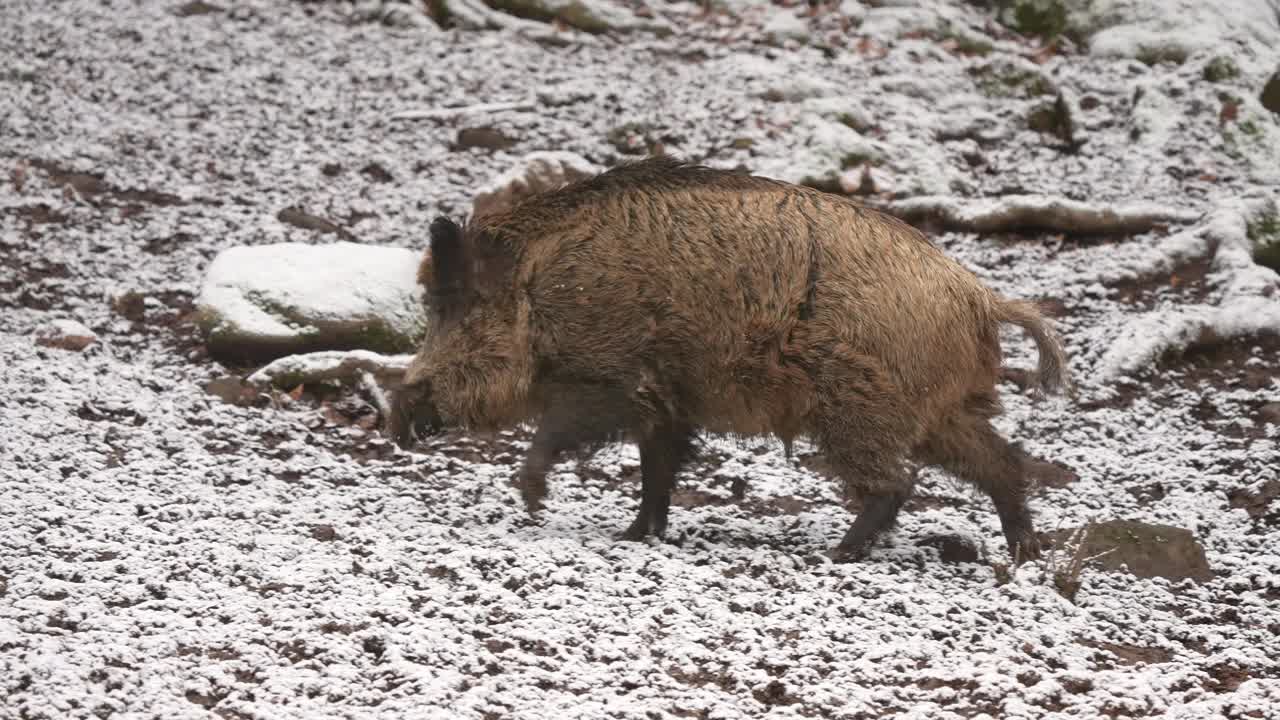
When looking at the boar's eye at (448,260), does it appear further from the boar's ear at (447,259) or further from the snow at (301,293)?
the snow at (301,293)

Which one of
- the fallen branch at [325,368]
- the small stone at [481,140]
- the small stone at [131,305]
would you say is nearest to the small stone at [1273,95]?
the small stone at [481,140]

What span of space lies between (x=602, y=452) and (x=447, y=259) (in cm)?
190

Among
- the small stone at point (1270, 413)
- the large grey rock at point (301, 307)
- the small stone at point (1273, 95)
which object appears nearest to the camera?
the small stone at point (1270, 413)

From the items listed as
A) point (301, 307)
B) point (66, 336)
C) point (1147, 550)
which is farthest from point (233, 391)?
point (1147, 550)

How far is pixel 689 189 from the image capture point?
18.0ft

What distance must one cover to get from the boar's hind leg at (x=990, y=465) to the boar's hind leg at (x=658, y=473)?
108cm

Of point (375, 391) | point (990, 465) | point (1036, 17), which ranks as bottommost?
point (375, 391)

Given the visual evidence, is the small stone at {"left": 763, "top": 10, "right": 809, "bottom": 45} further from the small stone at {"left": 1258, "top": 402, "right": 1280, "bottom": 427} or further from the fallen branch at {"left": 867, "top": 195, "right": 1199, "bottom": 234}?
the small stone at {"left": 1258, "top": 402, "right": 1280, "bottom": 427}

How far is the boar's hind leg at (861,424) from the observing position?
5.05 meters

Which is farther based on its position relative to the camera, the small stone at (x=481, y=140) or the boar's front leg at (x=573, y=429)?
the small stone at (x=481, y=140)

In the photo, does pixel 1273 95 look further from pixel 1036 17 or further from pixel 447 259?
pixel 447 259

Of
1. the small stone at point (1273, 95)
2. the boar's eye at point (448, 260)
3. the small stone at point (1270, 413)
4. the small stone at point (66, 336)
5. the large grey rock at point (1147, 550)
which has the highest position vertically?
the small stone at point (1273, 95)

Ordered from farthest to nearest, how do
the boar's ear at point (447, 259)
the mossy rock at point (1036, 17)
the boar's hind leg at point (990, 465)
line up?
1. the mossy rock at point (1036, 17)
2. the boar's ear at point (447, 259)
3. the boar's hind leg at point (990, 465)

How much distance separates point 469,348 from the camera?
5.48m
